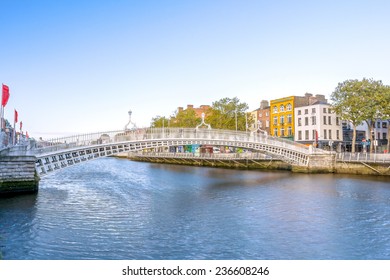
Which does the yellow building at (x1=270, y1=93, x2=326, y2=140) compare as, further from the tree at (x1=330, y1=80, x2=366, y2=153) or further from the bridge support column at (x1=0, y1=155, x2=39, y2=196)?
the bridge support column at (x1=0, y1=155, x2=39, y2=196)

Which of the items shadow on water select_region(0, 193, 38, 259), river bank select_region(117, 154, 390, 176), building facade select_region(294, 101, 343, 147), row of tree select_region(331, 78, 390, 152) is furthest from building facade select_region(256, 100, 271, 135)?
shadow on water select_region(0, 193, 38, 259)

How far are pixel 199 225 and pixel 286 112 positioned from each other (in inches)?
1351

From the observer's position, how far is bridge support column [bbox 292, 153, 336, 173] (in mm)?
29297

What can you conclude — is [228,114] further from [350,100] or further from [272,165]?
[350,100]

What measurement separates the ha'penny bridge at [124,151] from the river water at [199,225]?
1249 mm

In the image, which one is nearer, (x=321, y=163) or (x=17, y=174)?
(x=17, y=174)

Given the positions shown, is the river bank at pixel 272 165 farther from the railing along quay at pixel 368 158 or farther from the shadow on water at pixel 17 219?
the shadow on water at pixel 17 219

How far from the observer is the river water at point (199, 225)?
29.2ft

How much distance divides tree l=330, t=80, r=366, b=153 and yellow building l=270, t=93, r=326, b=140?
28.6 ft

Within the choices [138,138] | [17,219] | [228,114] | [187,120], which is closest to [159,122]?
[187,120]

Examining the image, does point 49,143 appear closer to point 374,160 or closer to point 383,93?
point 374,160

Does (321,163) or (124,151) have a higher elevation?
(124,151)

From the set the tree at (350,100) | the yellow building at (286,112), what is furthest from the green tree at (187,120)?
the tree at (350,100)

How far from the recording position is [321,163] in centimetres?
2939
